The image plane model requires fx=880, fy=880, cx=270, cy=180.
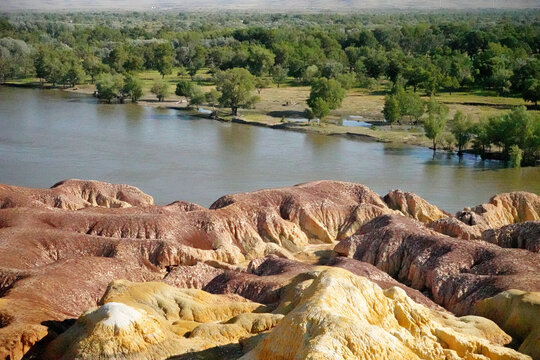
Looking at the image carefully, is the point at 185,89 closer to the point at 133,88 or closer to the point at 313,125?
the point at 133,88

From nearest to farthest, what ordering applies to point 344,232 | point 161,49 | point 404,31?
1. point 344,232
2. point 161,49
3. point 404,31

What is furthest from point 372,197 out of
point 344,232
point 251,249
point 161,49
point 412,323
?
point 161,49

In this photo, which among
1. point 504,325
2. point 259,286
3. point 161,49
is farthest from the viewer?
point 161,49

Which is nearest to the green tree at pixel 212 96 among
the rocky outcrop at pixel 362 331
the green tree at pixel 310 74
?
the green tree at pixel 310 74

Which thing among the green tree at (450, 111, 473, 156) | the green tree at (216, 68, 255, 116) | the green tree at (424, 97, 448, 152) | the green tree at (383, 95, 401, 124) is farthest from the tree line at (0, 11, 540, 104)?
the green tree at (424, 97, 448, 152)

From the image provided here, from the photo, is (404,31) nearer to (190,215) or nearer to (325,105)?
(325,105)

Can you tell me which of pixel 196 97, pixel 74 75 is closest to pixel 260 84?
pixel 196 97

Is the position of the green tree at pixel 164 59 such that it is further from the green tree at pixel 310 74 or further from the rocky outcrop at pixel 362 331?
the rocky outcrop at pixel 362 331
